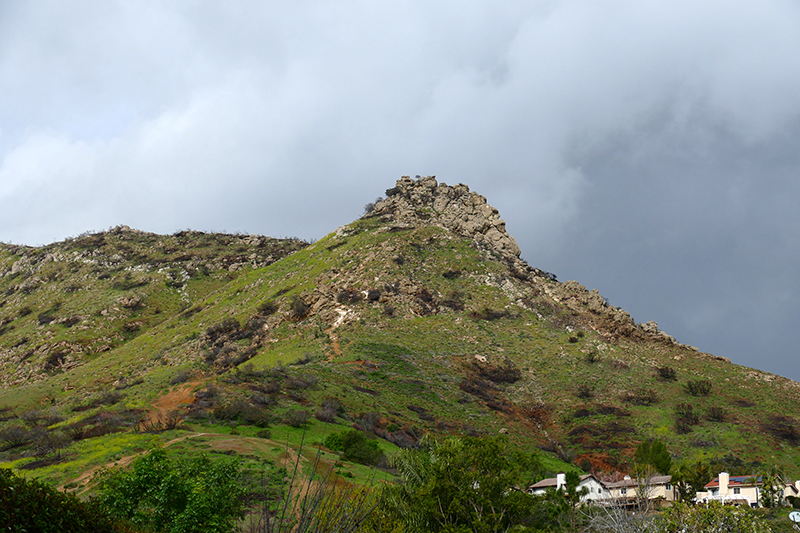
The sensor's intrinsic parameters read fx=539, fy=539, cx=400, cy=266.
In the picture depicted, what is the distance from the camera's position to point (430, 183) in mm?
113750

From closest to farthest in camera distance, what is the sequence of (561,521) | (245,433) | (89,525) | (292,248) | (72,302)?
1. (89,525)
2. (561,521)
3. (245,433)
4. (72,302)
5. (292,248)

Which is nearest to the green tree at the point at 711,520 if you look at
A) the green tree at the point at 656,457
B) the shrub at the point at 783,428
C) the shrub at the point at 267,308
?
the green tree at the point at 656,457

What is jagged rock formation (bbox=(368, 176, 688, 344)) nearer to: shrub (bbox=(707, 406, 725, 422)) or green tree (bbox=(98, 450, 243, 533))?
shrub (bbox=(707, 406, 725, 422))

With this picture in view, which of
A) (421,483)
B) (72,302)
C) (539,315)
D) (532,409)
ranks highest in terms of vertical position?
(539,315)

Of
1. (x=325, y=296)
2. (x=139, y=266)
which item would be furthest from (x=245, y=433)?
(x=139, y=266)

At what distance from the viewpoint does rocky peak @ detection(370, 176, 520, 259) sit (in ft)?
311

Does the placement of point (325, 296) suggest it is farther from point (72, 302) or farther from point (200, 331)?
point (72, 302)

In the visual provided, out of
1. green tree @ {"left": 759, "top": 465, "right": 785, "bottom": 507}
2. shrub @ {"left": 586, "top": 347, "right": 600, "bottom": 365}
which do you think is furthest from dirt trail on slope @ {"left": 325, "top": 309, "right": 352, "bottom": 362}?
green tree @ {"left": 759, "top": 465, "right": 785, "bottom": 507}

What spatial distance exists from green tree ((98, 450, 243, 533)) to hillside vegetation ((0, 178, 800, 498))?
A: 795 centimetres

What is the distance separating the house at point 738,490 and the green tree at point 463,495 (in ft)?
76.7

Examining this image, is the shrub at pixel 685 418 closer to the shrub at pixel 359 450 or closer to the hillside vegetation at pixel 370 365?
the hillside vegetation at pixel 370 365

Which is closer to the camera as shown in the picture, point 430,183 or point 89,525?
point 89,525

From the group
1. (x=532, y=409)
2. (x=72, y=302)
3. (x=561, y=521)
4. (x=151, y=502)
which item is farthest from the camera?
(x=72, y=302)

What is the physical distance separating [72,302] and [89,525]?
96809 mm
